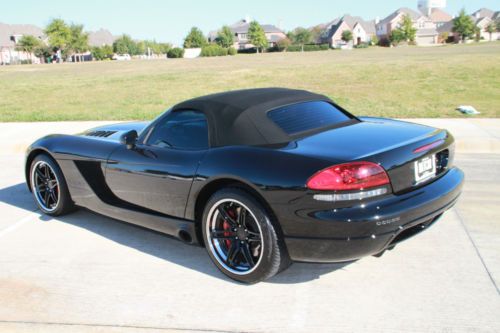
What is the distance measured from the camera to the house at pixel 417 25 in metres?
128

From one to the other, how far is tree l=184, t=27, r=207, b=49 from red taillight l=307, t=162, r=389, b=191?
407ft

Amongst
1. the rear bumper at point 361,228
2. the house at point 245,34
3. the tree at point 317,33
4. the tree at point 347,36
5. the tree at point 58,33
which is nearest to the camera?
the rear bumper at point 361,228

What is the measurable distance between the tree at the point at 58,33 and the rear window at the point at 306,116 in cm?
10019

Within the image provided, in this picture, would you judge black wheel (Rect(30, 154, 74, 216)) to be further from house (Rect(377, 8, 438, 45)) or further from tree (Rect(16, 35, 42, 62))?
house (Rect(377, 8, 438, 45))

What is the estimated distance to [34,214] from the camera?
222 inches

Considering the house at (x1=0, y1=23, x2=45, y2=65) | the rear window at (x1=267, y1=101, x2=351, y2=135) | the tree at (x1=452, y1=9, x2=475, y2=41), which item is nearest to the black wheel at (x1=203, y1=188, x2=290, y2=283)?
the rear window at (x1=267, y1=101, x2=351, y2=135)

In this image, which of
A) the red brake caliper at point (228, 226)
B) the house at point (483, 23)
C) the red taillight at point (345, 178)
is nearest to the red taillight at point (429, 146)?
the red taillight at point (345, 178)

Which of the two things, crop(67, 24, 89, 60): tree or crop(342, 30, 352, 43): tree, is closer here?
crop(67, 24, 89, 60): tree

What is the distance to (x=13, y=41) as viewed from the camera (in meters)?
116

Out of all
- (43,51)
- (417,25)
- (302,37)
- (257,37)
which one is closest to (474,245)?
(43,51)

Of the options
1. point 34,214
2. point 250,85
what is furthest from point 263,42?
point 34,214

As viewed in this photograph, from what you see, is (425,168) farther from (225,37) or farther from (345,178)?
(225,37)

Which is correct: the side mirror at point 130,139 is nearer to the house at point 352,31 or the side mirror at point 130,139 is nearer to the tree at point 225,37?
the tree at point 225,37

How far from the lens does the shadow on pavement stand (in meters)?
3.86
